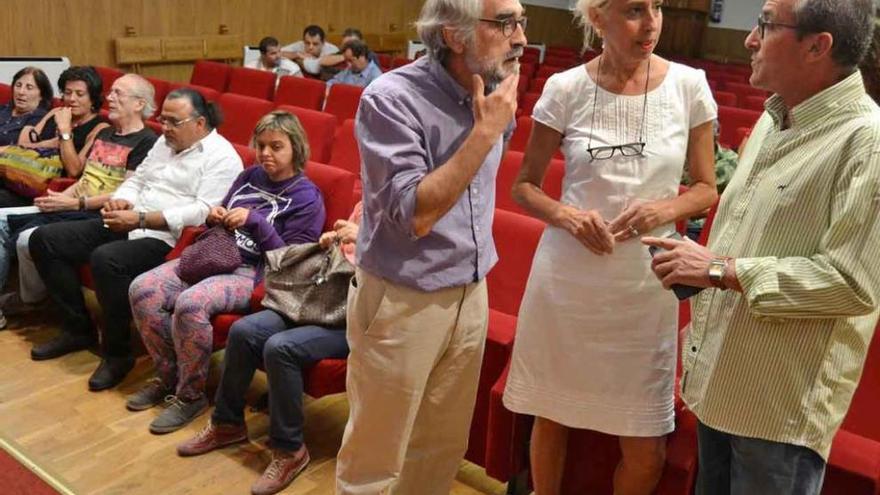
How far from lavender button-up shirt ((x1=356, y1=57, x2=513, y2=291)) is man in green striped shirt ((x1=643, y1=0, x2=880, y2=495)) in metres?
0.38

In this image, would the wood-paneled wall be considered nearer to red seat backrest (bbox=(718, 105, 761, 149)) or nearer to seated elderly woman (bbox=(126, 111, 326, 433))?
red seat backrest (bbox=(718, 105, 761, 149))

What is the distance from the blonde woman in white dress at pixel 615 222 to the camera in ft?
5.48

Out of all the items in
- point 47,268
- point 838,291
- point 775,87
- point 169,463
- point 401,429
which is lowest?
point 169,463

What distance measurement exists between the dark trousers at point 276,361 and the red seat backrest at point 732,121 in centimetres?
348

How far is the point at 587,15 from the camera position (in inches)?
66.6

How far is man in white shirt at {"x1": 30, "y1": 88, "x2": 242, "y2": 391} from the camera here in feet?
9.54

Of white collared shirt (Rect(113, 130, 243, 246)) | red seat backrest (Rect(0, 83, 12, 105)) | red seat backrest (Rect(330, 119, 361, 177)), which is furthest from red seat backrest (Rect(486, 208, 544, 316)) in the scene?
red seat backrest (Rect(0, 83, 12, 105))

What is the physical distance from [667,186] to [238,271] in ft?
5.22

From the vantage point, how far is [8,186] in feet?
12.2

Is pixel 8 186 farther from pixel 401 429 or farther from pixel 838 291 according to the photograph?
pixel 838 291

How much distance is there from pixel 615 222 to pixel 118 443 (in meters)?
1.78

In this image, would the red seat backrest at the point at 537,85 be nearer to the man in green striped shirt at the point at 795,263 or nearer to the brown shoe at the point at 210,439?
the brown shoe at the point at 210,439

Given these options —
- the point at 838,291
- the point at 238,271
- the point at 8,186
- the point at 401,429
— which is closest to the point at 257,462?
the point at 238,271

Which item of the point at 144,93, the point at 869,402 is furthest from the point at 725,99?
the point at 869,402
